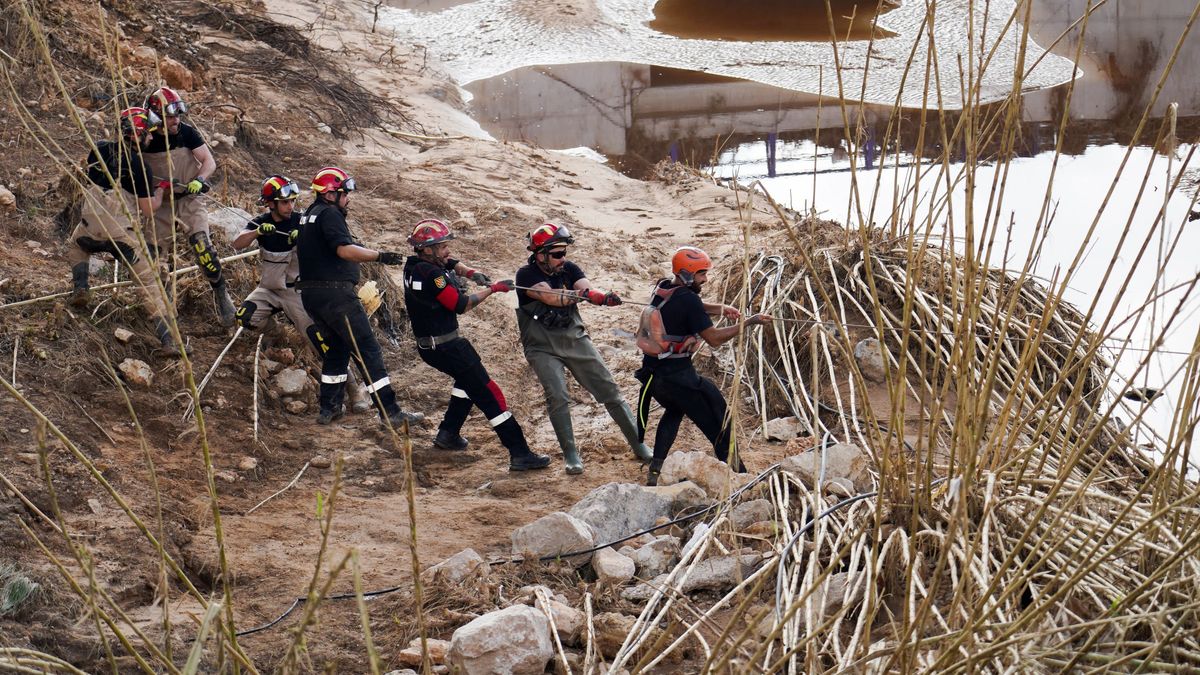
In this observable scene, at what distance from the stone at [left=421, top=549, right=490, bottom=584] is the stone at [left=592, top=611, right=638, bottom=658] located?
620mm

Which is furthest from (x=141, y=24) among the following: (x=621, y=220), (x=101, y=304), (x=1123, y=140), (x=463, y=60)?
(x=1123, y=140)

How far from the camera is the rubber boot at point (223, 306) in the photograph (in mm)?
7852

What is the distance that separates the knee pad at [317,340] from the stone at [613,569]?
2.91 metres

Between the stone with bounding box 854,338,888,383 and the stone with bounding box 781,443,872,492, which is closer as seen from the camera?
the stone with bounding box 781,443,872,492

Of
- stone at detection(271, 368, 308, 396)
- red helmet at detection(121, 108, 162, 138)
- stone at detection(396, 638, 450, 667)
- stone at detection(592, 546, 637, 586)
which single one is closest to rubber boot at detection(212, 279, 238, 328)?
stone at detection(271, 368, 308, 396)

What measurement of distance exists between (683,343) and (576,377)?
90 centimetres

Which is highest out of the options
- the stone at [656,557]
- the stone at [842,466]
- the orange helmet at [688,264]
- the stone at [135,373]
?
the orange helmet at [688,264]

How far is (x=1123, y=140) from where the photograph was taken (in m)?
15.0

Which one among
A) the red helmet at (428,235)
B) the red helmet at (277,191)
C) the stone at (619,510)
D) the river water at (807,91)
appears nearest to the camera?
the stone at (619,510)

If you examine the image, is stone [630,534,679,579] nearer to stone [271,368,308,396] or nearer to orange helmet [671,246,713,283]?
orange helmet [671,246,713,283]

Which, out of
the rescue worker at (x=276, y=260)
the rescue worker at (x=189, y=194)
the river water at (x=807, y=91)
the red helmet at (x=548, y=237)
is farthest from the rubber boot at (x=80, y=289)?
the river water at (x=807, y=91)

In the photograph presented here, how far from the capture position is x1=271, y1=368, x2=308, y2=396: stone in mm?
7770

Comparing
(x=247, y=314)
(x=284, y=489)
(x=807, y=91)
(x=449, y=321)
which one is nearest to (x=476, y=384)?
(x=449, y=321)

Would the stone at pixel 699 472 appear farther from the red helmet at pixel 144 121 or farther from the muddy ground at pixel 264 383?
the red helmet at pixel 144 121
